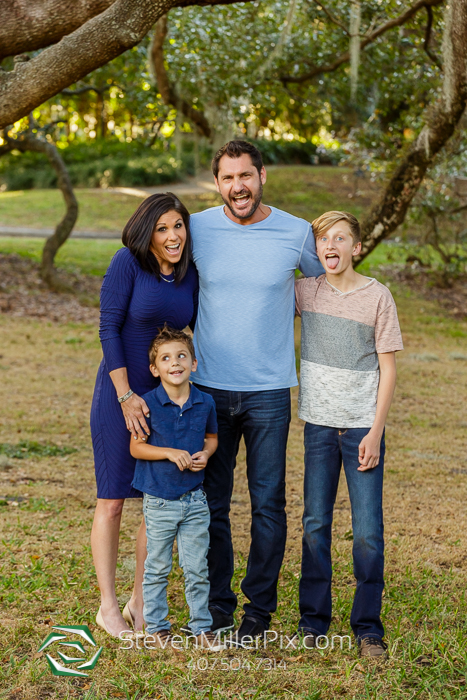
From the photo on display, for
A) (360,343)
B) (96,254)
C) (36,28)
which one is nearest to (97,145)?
(96,254)

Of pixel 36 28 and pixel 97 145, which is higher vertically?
pixel 97 145

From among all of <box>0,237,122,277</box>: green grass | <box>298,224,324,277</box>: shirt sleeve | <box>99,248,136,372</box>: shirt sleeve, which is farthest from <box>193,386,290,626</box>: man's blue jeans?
<box>0,237,122,277</box>: green grass

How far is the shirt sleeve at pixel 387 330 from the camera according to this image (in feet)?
10.6

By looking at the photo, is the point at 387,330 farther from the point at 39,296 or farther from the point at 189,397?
the point at 39,296

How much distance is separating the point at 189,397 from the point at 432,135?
467 centimetres

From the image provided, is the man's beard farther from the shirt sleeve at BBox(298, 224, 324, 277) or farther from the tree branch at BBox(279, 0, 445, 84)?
the tree branch at BBox(279, 0, 445, 84)

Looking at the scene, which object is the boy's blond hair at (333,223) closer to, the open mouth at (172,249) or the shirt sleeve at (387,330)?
the shirt sleeve at (387,330)

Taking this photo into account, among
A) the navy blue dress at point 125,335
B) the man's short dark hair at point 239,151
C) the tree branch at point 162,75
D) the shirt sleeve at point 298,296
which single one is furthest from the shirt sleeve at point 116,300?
the tree branch at point 162,75

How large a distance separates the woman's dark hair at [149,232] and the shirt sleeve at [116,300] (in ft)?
0.18

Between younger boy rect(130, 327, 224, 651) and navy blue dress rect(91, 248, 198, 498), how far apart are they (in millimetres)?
99

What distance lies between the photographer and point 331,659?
10.6ft

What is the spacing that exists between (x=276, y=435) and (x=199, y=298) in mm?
734

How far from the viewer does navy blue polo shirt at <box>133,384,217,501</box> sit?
325 centimetres

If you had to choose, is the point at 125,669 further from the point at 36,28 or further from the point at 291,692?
the point at 36,28
